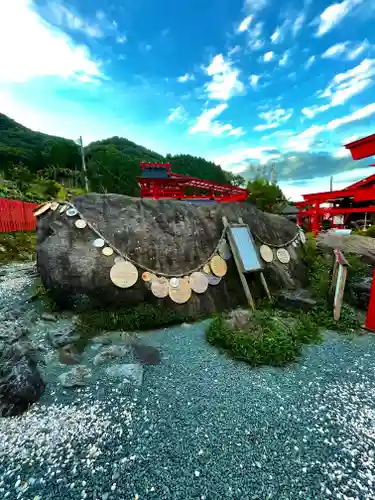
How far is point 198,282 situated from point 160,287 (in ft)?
2.42

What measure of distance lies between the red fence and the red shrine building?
1081 cm

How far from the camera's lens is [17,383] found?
2488 millimetres

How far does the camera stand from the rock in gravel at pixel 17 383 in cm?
239

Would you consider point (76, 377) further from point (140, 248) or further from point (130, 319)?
point (140, 248)

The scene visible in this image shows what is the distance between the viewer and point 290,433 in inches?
88.7

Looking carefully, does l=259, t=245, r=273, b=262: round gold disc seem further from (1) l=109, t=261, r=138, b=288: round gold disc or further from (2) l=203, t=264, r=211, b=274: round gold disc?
(1) l=109, t=261, r=138, b=288: round gold disc

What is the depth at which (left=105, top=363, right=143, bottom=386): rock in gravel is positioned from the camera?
9.39 ft

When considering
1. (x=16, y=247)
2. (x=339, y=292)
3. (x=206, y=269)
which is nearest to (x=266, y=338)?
(x=206, y=269)

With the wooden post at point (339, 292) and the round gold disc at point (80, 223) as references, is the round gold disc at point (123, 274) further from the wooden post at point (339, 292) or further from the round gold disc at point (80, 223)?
the wooden post at point (339, 292)

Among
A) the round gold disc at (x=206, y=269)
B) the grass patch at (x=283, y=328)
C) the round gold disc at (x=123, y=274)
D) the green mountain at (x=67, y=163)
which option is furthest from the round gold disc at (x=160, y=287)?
the green mountain at (x=67, y=163)

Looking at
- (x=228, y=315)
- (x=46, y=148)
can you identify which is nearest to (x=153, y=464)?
(x=228, y=315)

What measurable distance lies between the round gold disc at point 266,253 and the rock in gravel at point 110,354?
3556mm

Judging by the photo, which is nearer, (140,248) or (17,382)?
(17,382)

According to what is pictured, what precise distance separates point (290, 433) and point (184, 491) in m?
1.06
